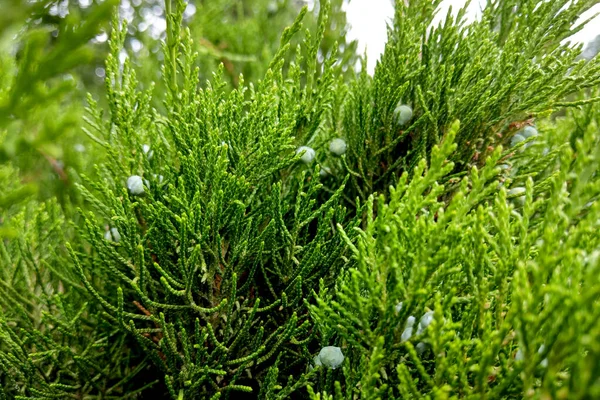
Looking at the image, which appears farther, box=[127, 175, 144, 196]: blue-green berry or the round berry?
box=[127, 175, 144, 196]: blue-green berry

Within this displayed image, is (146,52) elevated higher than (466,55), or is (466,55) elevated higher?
(146,52)

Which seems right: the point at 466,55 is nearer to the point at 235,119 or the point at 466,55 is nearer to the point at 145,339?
the point at 235,119

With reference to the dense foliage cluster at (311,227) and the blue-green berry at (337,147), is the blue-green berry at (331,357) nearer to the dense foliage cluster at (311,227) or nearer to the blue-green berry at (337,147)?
the dense foliage cluster at (311,227)

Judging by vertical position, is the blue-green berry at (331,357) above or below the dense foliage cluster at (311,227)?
below

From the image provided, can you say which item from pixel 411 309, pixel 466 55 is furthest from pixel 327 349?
pixel 466 55

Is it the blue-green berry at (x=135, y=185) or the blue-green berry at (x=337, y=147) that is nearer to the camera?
the blue-green berry at (x=135, y=185)

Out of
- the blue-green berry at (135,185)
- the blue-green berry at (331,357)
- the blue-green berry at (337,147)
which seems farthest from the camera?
the blue-green berry at (337,147)

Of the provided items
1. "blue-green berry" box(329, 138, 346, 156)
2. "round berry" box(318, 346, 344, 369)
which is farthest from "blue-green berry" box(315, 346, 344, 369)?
"blue-green berry" box(329, 138, 346, 156)

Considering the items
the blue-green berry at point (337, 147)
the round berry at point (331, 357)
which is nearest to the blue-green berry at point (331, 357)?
the round berry at point (331, 357)

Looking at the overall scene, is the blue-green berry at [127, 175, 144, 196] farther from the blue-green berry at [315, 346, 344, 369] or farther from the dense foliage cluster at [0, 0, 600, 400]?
the blue-green berry at [315, 346, 344, 369]
